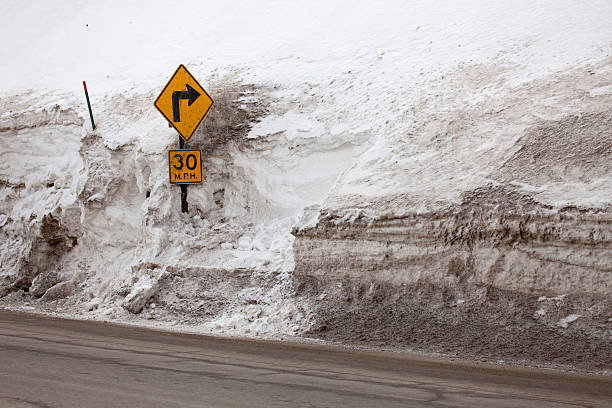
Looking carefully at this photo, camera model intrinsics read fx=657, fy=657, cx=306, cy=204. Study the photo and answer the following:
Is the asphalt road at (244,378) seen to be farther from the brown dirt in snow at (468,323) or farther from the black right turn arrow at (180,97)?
the black right turn arrow at (180,97)

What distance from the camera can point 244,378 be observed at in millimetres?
5973

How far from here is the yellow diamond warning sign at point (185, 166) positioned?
12.1 metres

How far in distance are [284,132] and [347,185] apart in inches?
93.2

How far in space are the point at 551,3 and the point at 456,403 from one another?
11.3m

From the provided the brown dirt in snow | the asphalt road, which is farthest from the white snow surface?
the asphalt road

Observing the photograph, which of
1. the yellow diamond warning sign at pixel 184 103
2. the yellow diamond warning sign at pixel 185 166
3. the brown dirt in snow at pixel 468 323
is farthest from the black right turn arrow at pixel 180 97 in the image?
the brown dirt in snow at pixel 468 323

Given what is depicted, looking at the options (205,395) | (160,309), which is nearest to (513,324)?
(205,395)

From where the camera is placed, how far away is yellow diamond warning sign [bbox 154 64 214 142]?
40.0ft

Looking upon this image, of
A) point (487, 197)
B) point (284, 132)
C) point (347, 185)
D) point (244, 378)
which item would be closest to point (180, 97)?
point (284, 132)

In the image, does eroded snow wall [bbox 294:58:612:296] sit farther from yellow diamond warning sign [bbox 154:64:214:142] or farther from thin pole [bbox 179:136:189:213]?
yellow diamond warning sign [bbox 154:64:214:142]

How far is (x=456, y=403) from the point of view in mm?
5297

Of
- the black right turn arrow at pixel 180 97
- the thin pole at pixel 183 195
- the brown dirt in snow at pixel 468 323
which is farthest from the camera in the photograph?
the thin pole at pixel 183 195

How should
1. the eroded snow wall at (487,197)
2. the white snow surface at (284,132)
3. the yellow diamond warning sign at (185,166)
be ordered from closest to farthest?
the eroded snow wall at (487,197) < the white snow surface at (284,132) < the yellow diamond warning sign at (185,166)

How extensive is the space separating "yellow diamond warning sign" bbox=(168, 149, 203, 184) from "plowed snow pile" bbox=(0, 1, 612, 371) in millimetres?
510
